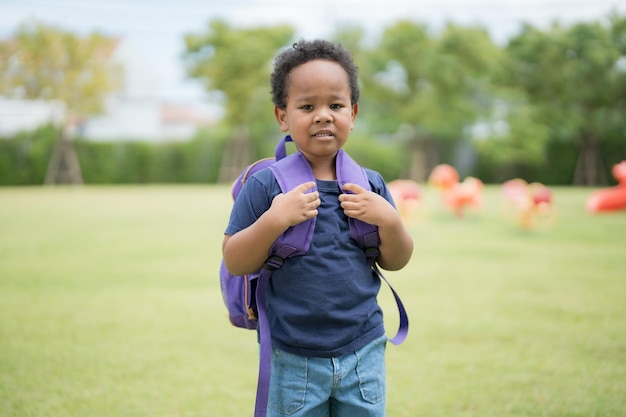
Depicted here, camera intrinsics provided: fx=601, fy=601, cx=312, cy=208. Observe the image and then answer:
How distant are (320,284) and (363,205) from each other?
268 mm

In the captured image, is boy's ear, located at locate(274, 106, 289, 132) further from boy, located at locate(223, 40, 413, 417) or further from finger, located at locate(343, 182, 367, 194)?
finger, located at locate(343, 182, 367, 194)

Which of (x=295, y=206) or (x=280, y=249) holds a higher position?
(x=295, y=206)

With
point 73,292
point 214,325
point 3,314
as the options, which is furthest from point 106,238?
point 214,325

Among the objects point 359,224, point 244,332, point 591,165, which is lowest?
point 244,332

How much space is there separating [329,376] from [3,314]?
12.6 feet

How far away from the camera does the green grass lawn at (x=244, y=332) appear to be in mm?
3057

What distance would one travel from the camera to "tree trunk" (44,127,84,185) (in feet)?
83.3

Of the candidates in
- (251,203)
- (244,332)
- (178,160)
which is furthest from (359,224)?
(178,160)

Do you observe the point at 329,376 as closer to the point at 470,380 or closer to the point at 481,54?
the point at 470,380

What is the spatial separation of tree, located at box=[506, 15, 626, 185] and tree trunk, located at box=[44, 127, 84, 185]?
18.7 metres

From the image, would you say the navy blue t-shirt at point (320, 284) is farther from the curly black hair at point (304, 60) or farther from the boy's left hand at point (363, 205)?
the curly black hair at point (304, 60)

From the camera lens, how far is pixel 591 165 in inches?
936

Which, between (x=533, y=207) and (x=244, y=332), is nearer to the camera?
(x=244, y=332)

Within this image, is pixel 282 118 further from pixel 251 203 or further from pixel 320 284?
pixel 320 284
